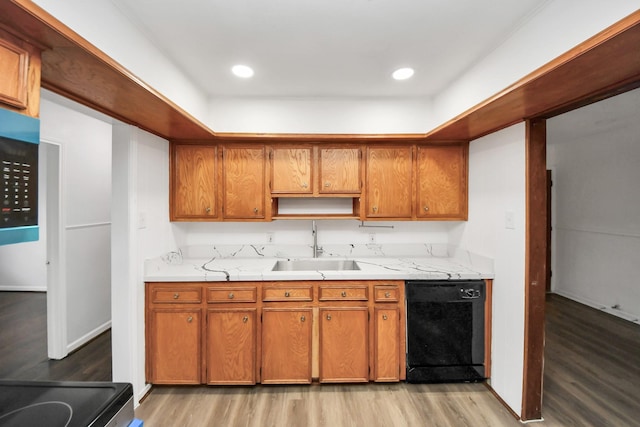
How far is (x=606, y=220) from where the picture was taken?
12.4 ft

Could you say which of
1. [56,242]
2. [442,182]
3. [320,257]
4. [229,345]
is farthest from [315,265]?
[56,242]

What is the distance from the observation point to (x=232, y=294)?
7.21 ft

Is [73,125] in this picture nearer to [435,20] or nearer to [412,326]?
[435,20]

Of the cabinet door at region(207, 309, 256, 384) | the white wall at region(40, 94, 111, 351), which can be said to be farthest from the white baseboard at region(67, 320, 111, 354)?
the cabinet door at region(207, 309, 256, 384)

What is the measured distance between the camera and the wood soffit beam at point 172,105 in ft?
3.27

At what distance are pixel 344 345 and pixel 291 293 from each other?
603mm

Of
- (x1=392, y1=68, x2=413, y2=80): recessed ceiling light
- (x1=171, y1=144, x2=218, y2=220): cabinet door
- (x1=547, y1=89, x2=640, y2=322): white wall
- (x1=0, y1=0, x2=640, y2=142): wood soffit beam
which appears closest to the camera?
(x1=0, y1=0, x2=640, y2=142): wood soffit beam

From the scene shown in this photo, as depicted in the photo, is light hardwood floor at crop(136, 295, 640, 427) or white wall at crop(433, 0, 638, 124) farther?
light hardwood floor at crop(136, 295, 640, 427)

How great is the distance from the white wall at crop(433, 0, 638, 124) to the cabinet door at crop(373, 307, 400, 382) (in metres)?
1.76

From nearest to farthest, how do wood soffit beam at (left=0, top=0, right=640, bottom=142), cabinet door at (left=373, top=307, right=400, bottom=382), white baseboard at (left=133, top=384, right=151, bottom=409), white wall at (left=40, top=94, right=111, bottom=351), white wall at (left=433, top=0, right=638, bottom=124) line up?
wood soffit beam at (left=0, top=0, right=640, bottom=142), white wall at (left=433, top=0, right=638, bottom=124), white baseboard at (left=133, top=384, right=151, bottom=409), cabinet door at (left=373, top=307, right=400, bottom=382), white wall at (left=40, top=94, right=111, bottom=351)

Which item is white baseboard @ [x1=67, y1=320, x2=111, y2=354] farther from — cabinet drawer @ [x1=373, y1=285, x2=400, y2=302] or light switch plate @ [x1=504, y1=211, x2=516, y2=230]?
light switch plate @ [x1=504, y1=211, x2=516, y2=230]

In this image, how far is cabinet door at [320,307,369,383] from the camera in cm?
222

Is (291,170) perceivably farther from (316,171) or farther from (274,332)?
(274,332)

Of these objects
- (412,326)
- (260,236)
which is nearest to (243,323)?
(260,236)
